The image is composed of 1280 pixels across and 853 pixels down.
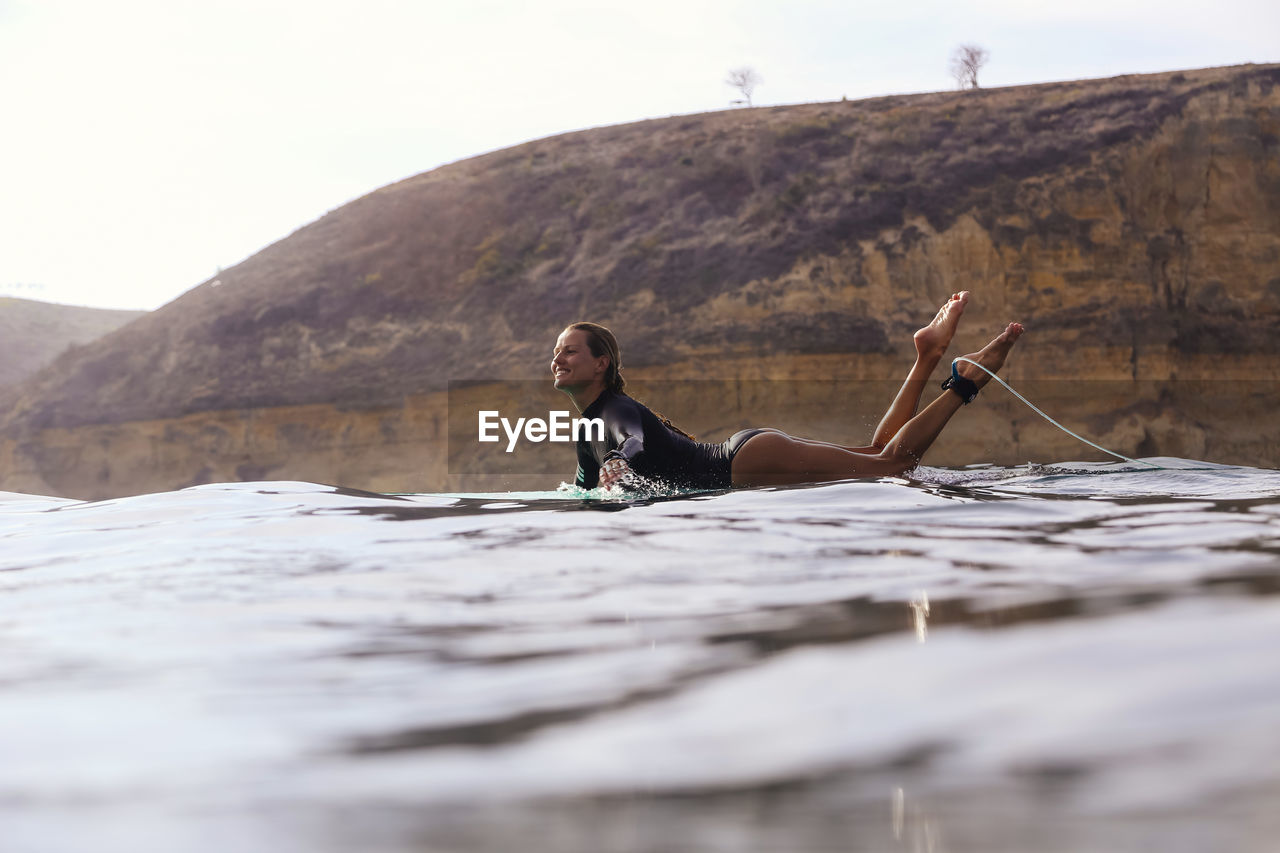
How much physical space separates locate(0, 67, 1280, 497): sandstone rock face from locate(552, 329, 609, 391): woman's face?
32.3 ft

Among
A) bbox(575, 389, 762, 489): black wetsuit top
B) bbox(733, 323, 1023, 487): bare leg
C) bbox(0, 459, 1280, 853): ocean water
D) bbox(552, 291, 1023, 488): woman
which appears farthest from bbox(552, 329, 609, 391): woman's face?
bbox(0, 459, 1280, 853): ocean water

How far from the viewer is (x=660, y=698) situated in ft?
3.99

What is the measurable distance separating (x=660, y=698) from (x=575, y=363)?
383 cm

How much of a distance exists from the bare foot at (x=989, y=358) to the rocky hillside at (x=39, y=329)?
132ft

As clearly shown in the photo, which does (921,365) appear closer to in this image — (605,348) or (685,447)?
(685,447)

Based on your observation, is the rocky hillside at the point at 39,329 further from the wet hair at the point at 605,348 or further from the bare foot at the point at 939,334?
the bare foot at the point at 939,334

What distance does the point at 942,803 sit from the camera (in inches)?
33.7

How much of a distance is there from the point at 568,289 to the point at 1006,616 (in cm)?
1575

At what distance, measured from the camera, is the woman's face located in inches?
196

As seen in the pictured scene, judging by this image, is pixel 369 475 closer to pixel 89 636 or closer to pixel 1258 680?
pixel 89 636

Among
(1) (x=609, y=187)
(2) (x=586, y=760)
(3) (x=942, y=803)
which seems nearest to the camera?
(3) (x=942, y=803)

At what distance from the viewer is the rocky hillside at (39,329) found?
39969mm

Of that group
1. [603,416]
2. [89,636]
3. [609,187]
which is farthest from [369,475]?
[89,636]

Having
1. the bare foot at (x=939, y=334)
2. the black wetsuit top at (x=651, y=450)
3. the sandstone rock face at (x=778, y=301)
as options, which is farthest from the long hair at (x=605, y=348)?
the sandstone rock face at (x=778, y=301)
